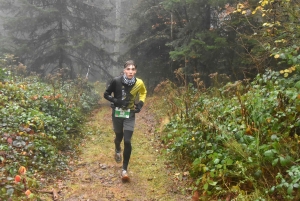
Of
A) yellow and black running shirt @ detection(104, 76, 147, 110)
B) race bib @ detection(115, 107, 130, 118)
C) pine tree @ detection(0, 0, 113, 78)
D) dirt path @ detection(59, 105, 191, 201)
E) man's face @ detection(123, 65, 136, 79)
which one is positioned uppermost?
pine tree @ detection(0, 0, 113, 78)

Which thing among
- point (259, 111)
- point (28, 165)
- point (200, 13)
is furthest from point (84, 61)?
point (259, 111)

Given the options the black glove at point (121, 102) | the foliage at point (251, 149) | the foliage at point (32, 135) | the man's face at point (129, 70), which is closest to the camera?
the foliage at point (251, 149)

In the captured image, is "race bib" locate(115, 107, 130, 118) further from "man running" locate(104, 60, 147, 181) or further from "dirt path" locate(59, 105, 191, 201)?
"dirt path" locate(59, 105, 191, 201)

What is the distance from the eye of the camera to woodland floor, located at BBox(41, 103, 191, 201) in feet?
16.0

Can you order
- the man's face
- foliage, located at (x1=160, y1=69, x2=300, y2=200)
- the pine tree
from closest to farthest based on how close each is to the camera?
foliage, located at (x1=160, y1=69, x2=300, y2=200) < the man's face < the pine tree

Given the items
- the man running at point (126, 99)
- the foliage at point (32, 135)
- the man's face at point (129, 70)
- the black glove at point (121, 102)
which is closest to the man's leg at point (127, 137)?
the man running at point (126, 99)

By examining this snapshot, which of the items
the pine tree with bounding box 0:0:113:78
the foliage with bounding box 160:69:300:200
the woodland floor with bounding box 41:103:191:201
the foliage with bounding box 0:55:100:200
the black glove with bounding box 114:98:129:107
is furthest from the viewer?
the pine tree with bounding box 0:0:113:78

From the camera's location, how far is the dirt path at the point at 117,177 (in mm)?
4883

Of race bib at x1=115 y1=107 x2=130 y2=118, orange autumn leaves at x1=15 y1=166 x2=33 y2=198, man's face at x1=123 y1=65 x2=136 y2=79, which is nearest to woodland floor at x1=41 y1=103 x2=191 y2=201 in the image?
orange autumn leaves at x1=15 y1=166 x2=33 y2=198

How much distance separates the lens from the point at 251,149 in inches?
167

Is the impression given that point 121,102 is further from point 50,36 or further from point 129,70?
point 50,36

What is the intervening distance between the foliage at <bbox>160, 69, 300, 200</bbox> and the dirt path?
539 mm

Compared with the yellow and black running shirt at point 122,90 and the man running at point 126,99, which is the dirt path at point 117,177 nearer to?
the man running at point 126,99

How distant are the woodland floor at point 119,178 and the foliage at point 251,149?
473mm
